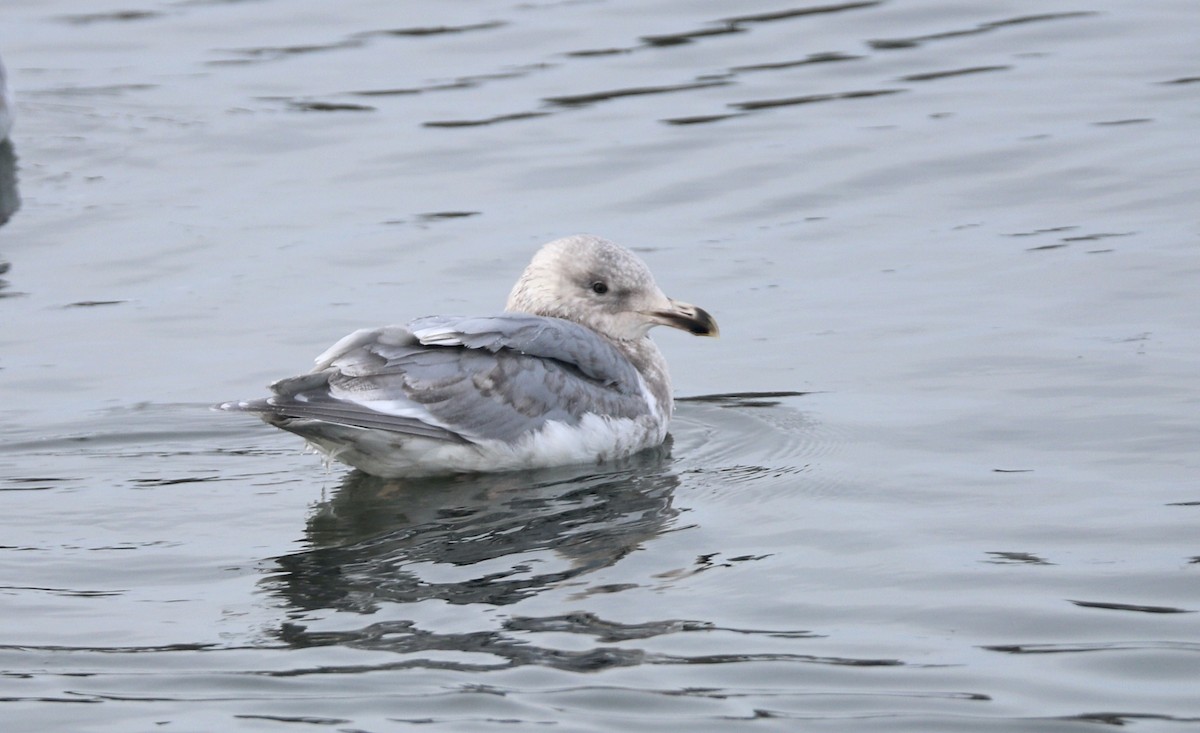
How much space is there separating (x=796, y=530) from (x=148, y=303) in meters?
4.67

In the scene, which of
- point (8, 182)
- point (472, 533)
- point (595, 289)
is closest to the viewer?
point (472, 533)

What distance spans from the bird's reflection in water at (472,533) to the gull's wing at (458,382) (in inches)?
9.8

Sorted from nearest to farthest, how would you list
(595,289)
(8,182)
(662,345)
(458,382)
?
(458,382) → (595,289) → (662,345) → (8,182)

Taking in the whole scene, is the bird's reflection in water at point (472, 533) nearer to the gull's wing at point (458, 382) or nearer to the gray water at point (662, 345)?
the gray water at point (662, 345)

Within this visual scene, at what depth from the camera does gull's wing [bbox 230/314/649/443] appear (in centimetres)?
710

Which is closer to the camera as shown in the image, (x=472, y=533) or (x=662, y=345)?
(x=472, y=533)

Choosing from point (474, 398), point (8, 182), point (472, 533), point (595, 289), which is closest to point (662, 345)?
point (595, 289)

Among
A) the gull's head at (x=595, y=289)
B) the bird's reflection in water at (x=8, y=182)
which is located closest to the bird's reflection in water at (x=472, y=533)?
the gull's head at (x=595, y=289)

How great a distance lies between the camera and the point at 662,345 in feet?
32.7

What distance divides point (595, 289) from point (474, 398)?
1.21 meters

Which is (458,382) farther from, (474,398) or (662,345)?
(662,345)

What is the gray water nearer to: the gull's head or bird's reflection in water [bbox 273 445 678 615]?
bird's reflection in water [bbox 273 445 678 615]

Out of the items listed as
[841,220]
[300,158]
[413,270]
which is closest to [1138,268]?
[841,220]

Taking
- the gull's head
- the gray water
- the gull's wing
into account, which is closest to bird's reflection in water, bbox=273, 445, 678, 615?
the gray water
